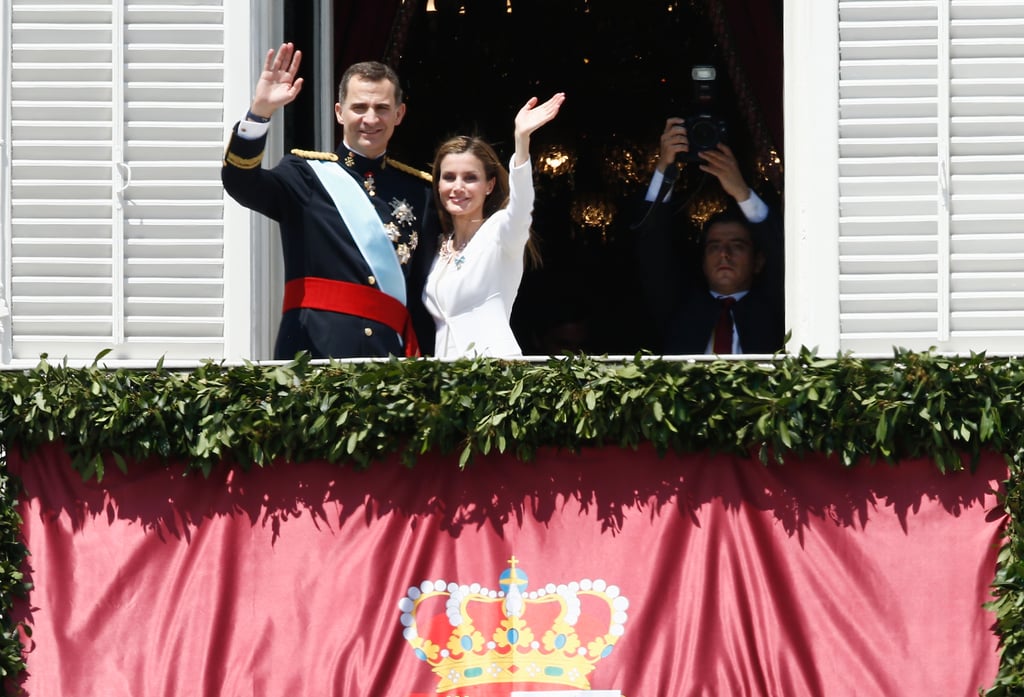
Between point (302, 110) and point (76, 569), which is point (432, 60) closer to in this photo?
point (302, 110)

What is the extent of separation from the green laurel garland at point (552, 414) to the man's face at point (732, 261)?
1355mm

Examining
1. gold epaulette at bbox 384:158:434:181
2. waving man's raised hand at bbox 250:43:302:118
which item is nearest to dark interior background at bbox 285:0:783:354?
gold epaulette at bbox 384:158:434:181

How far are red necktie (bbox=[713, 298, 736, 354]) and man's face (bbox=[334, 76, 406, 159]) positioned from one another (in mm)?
1665

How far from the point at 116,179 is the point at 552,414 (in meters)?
1.99

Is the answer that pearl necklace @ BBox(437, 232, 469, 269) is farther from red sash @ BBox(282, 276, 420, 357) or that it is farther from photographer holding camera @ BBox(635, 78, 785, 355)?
photographer holding camera @ BBox(635, 78, 785, 355)

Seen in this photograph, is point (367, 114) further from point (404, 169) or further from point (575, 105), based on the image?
point (575, 105)

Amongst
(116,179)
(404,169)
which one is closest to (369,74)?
(404,169)

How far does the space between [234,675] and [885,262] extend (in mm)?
2865

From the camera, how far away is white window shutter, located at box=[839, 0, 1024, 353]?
28.0 ft

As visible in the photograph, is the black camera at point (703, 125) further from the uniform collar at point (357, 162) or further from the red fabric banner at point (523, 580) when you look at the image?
the red fabric banner at point (523, 580)

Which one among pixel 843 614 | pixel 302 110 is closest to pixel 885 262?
pixel 843 614

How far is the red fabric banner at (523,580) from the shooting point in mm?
8164

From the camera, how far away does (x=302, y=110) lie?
9.77 metres

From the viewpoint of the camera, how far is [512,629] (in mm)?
8227
